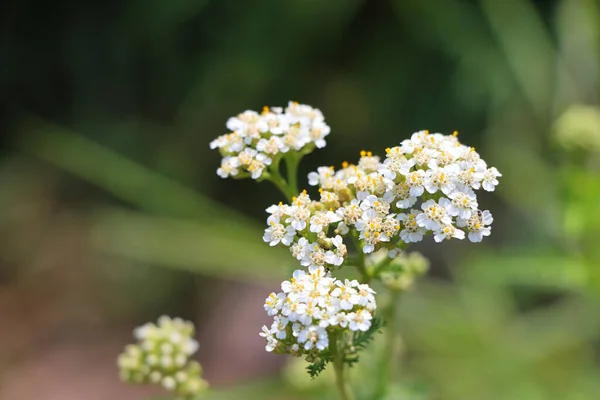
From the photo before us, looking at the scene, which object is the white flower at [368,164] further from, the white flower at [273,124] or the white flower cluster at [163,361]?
the white flower cluster at [163,361]

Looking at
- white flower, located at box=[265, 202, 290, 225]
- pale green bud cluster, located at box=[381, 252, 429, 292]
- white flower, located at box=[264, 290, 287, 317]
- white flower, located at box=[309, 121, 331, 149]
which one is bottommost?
white flower, located at box=[264, 290, 287, 317]

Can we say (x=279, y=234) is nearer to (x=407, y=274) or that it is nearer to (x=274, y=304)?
(x=274, y=304)

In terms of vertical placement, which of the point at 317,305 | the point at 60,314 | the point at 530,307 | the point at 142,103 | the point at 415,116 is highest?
the point at 142,103

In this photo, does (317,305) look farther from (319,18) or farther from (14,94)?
(14,94)

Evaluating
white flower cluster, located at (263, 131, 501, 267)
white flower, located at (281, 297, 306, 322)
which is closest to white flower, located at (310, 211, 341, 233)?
white flower cluster, located at (263, 131, 501, 267)

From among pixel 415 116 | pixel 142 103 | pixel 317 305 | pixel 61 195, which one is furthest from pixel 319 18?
pixel 317 305

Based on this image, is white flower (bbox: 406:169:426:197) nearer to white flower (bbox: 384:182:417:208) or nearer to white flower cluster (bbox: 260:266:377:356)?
white flower (bbox: 384:182:417:208)

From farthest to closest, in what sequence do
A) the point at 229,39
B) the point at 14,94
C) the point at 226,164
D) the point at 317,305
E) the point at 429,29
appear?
the point at 14,94 → the point at 229,39 → the point at 429,29 → the point at 226,164 → the point at 317,305
